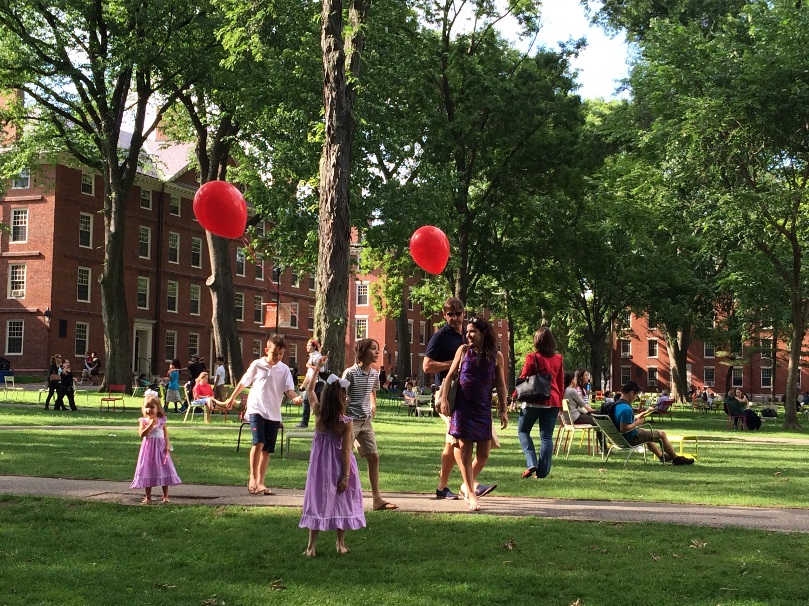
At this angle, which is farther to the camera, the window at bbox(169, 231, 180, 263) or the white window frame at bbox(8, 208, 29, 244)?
the window at bbox(169, 231, 180, 263)

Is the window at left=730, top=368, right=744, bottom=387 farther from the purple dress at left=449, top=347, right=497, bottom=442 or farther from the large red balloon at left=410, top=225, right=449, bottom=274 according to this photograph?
the purple dress at left=449, top=347, right=497, bottom=442

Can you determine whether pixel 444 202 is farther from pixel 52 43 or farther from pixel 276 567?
pixel 276 567

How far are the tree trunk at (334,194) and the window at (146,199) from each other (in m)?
45.4

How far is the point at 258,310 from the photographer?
67.4 m

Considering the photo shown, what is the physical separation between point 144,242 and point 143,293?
10.1 ft

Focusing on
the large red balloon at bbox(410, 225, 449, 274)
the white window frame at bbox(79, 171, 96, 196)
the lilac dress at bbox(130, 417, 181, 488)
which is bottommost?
the lilac dress at bbox(130, 417, 181, 488)

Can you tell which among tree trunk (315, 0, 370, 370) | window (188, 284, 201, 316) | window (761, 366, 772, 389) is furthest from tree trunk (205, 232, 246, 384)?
window (761, 366, 772, 389)

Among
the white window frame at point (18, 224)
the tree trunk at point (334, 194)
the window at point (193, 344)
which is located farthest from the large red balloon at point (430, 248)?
the window at point (193, 344)

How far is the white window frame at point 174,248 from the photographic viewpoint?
58656mm

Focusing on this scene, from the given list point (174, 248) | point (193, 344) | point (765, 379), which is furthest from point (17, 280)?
point (765, 379)

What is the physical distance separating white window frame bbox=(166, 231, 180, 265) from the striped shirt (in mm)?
51127

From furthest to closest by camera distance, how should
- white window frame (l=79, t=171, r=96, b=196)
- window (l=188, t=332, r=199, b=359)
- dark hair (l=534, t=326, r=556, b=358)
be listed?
window (l=188, t=332, r=199, b=359) → white window frame (l=79, t=171, r=96, b=196) → dark hair (l=534, t=326, r=556, b=358)

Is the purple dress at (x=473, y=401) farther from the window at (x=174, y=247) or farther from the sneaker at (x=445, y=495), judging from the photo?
the window at (x=174, y=247)

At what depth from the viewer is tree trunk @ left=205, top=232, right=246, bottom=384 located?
36688mm
